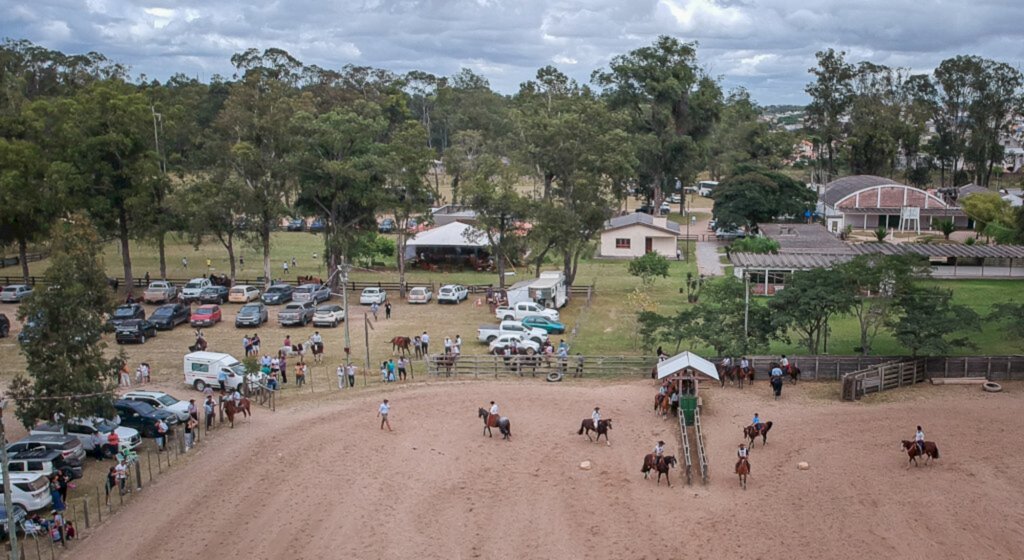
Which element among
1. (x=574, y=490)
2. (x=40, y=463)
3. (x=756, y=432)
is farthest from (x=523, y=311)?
(x=40, y=463)

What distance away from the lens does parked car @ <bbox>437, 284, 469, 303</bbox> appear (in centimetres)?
5169

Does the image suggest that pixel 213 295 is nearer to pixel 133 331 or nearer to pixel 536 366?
pixel 133 331

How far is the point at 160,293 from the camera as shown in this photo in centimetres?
5169

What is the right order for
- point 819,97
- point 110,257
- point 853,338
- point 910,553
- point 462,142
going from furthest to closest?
point 819,97
point 462,142
point 110,257
point 853,338
point 910,553

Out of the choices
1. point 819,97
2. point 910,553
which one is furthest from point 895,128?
point 910,553

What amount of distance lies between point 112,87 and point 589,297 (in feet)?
103

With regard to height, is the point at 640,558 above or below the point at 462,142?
below

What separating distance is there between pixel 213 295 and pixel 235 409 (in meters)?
21.5

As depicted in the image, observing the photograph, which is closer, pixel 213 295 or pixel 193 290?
pixel 213 295

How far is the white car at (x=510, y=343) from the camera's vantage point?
38219mm

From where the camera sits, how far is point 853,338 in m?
40.8

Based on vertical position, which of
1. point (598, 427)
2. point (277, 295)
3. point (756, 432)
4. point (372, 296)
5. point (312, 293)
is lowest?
point (756, 432)

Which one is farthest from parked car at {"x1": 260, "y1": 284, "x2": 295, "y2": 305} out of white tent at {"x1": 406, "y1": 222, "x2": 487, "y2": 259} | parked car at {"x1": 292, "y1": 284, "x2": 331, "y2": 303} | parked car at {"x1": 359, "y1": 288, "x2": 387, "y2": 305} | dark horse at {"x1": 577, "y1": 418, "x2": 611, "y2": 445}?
dark horse at {"x1": 577, "y1": 418, "x2": 611, "y2": 445}

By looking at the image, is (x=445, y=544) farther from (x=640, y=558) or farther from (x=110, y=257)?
(x=110, y=257)
